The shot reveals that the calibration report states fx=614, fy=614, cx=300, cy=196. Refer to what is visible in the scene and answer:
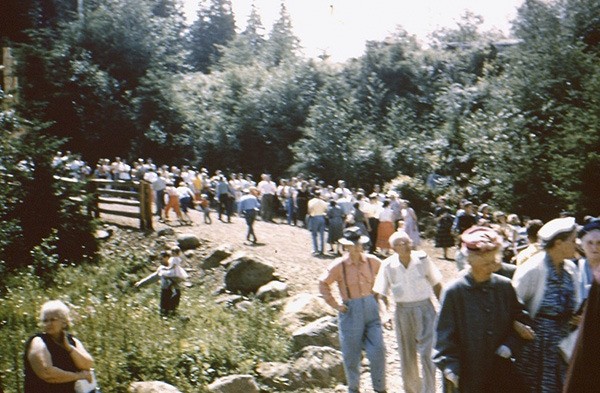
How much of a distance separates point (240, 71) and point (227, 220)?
16467 millimetres

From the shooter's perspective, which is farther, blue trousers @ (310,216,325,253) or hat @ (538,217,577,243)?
blue trousers @ (310,216,325,253)

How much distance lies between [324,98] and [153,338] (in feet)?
72.3

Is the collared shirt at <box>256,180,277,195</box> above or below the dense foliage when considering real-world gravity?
below

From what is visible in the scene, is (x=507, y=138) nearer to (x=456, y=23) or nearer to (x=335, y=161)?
(x=335, y=161)

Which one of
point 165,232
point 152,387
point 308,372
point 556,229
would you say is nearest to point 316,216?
point 165,232

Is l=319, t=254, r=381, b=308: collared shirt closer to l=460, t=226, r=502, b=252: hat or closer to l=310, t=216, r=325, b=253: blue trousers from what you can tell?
l=460, t=226, r=502, b=252: hat

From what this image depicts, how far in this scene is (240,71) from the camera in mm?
34844

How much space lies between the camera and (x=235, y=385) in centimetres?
761

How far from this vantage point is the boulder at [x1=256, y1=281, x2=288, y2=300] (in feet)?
40.2

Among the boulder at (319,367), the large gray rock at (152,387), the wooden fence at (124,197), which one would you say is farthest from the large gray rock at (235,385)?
the wooden fence at (124,197)

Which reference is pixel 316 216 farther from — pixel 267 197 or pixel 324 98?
pixel 324 98

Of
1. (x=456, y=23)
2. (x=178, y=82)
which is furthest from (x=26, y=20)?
(x=456, y=23)

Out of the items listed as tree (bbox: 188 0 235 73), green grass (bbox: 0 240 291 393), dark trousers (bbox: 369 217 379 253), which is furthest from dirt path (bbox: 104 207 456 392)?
tree (bbox: 188 0 235 73)

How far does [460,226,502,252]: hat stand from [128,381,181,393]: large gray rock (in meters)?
4.60
